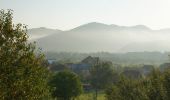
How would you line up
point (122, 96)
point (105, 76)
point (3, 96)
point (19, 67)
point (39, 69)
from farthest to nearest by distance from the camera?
point (105, 76) → point (122, 96) → point (39, 69) → point (19, 67) → point (3, 96)

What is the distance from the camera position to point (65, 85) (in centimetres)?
9344

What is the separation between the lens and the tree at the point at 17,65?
82.5 feet

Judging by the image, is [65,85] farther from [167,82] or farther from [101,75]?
[167,82]

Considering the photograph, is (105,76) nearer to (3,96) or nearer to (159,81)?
(159,81)

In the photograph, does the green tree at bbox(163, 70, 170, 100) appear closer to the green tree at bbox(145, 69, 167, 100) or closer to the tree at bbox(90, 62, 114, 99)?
the green tree at bbox(145, 69, 167, 100)

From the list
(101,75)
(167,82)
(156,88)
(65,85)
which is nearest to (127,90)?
(156,88)

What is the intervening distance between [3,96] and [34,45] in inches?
220

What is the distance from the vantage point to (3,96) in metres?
24.0

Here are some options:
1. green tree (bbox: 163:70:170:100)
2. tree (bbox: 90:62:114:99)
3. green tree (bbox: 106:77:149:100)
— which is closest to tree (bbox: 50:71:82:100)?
green tree (bbox: 106:77:149:100)

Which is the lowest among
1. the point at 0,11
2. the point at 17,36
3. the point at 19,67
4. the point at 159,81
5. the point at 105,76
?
the point at 105,76

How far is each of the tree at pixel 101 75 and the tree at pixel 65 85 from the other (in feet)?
107

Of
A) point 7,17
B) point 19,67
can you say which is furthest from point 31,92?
point 7,17

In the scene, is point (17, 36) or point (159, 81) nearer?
point (17, 36)

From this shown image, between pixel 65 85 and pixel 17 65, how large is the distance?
222 feet
